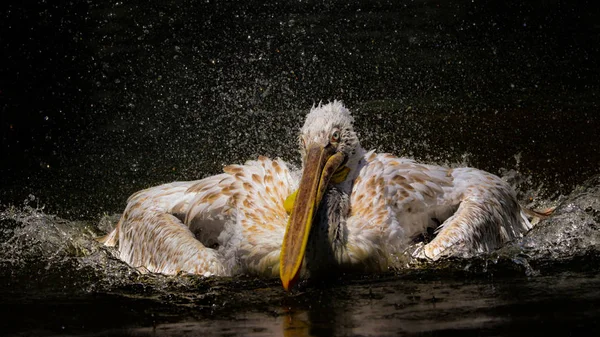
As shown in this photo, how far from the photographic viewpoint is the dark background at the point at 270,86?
8578mm

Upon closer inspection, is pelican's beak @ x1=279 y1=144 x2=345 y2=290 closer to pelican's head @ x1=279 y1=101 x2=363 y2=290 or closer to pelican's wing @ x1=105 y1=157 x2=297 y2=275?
pelican's head @ x1=279 y1=101 x2=363 y2=290

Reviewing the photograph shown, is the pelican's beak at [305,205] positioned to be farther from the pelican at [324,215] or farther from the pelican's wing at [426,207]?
the pelican's wing at [426,207]

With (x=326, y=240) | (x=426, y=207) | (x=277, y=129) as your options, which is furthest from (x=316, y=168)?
(x=277, y=129)

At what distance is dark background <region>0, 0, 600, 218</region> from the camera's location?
858cm

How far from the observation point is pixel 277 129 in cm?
909

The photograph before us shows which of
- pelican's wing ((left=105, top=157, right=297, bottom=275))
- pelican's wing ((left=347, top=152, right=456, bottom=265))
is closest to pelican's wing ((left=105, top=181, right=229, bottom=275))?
pelican's wing ((left=105, top=157, right=297, bottom=275))

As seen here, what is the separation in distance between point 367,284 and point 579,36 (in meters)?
7.33

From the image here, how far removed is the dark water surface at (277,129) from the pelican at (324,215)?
156mm

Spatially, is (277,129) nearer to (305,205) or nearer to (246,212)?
(246,212)

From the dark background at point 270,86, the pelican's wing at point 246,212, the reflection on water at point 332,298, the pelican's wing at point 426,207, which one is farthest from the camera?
the dark background at point 270,86

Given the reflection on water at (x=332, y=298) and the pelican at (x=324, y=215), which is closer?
the reflection on water at (x=332, y=298)

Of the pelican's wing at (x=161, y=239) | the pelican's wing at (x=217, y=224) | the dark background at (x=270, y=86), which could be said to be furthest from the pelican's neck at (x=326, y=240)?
the dark background at (x=270, y=86)

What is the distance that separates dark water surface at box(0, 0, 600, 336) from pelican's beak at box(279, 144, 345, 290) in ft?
0.60

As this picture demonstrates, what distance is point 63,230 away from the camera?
22.6 ft
